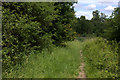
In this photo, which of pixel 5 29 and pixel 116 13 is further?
pixel 116 13

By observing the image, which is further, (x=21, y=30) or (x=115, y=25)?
(x=115, y=25)

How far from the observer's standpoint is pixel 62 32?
11367mm

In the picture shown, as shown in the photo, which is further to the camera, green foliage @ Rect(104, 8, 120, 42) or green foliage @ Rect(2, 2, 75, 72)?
green foliage @ Rect(104, 8, 120, 42)

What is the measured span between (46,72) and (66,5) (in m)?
7.93

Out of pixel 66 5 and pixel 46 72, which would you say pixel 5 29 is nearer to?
pixel 46 72

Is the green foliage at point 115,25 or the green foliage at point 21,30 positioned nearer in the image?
the green foliage at point 21,30

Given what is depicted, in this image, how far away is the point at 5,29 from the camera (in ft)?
16.3

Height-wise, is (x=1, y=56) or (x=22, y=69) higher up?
(x=1, y=56)

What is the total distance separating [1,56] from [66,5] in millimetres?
8723

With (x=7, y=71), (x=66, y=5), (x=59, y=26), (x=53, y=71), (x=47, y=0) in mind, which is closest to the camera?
(x=7, y=71)

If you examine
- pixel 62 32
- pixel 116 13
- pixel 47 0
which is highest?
pixel 47 0

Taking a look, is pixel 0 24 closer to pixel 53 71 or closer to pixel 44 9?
pixel 53 71

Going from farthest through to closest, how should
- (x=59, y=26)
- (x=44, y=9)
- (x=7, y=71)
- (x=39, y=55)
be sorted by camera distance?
(x=59, y=26) → (x=44, y=9) → (x=39, y=55) → (x=7, y=71)

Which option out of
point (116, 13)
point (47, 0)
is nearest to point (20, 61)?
point (47, 0)
